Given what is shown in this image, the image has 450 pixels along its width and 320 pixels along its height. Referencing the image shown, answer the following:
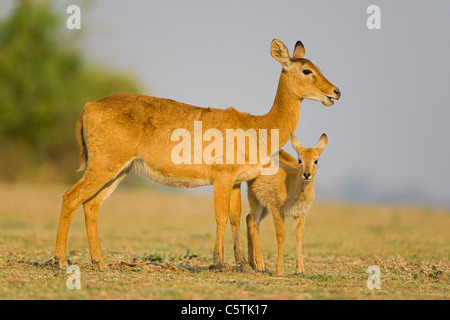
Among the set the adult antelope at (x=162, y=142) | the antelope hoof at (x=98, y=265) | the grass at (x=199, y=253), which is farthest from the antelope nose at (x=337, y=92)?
the antelope hoof at (x=98, y=265)

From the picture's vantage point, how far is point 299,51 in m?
10.8

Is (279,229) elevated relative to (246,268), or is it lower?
elevated

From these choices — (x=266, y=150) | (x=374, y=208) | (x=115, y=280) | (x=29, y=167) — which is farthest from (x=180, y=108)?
(x=29, y=167)

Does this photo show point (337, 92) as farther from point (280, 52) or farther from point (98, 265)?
point (98, 265)

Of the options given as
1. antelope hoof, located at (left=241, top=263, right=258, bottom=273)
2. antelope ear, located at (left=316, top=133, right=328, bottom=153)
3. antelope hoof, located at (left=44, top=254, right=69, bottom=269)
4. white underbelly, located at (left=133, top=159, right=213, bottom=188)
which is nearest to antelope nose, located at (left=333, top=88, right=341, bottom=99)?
antelope ear, located at (left=316, top=133, right=328, bottom=153)

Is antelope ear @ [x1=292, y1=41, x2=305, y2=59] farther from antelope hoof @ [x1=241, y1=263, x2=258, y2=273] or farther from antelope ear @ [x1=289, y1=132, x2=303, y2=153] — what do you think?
antelope hoof @ [x1=241, y1=263, x2=258, y2=273]

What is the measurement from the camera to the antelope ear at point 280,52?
10065mm

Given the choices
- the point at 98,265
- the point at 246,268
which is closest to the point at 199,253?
the point at 246,268

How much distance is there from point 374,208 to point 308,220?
371 cm

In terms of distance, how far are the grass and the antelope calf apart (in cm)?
46

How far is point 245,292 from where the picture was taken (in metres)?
7.24

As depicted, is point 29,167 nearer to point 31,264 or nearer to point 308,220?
point 308,220

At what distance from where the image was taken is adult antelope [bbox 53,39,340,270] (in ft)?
30.9

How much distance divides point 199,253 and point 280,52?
4409mm
